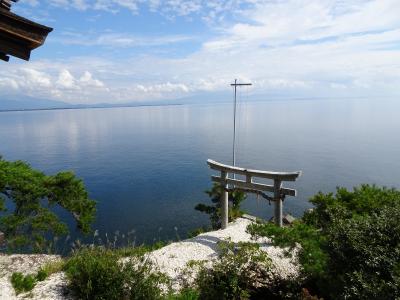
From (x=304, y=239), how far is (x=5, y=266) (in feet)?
31.7

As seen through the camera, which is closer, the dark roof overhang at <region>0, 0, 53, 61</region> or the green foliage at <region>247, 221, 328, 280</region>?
the dark roof overhang at <region>0, 0, 53, 61</region>

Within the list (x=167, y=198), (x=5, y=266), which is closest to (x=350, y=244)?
(x=5, y=266)

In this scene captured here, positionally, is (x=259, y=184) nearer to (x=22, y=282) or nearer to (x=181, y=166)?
(x=22, y=282)

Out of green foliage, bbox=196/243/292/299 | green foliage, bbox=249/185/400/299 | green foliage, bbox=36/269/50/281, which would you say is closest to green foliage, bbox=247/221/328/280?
green foliage, bbox=249/185/400/299

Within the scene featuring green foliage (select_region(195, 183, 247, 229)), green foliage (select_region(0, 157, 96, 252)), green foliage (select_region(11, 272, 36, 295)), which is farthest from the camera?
green foliage (select_region(0, 157, 96, 252))

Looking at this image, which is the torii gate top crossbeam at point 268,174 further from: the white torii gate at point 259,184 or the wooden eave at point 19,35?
the wooden eave at point 19,35

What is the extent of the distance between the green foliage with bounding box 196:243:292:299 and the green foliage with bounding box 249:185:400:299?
2.81ft

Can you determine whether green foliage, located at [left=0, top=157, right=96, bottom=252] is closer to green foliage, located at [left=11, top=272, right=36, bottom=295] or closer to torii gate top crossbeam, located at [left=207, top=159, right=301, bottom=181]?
green foliage, located at [left=11, top=272, right=36, bottom=295]

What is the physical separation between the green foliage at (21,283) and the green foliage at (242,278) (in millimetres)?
4520

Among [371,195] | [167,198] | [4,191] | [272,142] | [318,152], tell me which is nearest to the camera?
[371,195]

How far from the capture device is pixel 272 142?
9538 cm

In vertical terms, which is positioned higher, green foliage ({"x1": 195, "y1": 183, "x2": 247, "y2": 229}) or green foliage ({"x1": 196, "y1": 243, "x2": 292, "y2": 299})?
green foliage ({"x1": 196, "y1": 243, "x2": 292, "y2": 299})

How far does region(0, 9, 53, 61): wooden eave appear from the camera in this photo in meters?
4.32

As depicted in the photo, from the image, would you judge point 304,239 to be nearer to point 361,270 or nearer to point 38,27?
point 361,270
